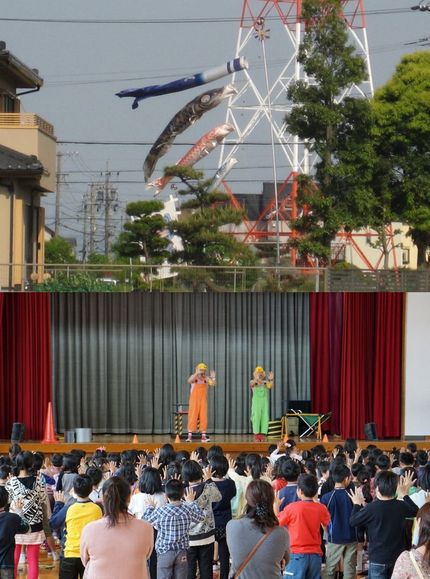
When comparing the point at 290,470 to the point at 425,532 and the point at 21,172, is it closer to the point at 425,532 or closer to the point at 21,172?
the point at 425,532

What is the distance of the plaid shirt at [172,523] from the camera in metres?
5.47

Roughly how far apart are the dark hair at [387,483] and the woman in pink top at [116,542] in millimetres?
1275

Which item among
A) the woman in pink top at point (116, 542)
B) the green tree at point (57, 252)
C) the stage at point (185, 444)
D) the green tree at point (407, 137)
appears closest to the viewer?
the woman in pink top at point (116, 542)

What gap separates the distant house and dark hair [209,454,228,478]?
10860mm

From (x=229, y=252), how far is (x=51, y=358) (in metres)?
4.02

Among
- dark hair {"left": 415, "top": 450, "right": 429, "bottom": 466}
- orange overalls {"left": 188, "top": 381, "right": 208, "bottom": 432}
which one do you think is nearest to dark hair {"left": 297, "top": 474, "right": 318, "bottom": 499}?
dark hair {"left": 415, "top": 450, "right": 429, "bottom": 466}

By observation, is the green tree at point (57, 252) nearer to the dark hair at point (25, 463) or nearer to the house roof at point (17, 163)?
the house roof at point (17, 163)

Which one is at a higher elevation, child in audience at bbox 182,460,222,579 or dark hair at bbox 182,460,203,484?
dark hair at bbox 182,460,203,484

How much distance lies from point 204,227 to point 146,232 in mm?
1174

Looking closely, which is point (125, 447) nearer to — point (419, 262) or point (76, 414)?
point (76, 414)

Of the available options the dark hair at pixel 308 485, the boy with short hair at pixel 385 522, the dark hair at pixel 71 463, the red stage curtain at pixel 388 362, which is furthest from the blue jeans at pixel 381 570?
the red stage curtain at pixel 388 362

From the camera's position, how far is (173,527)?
5.48 m

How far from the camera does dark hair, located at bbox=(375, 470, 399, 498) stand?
5.33 m

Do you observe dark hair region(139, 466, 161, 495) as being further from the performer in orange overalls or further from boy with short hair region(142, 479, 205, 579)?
the performer in orange overalls
